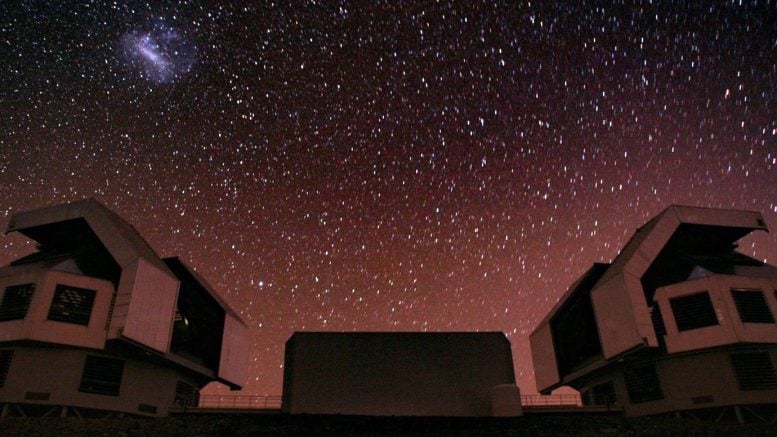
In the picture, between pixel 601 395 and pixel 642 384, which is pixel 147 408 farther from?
pixel 642 384

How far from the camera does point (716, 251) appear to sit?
31141mm

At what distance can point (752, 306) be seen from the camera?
87.6ft

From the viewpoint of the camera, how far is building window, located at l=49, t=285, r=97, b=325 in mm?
26141

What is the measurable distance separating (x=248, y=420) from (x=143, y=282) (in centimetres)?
799

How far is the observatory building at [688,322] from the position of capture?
25.9 m

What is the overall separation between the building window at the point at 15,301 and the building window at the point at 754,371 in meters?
31.3

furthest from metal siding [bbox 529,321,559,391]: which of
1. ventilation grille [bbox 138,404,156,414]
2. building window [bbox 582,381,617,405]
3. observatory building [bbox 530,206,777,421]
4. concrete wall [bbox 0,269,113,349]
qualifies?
concrete wall [bbox 0,269,113,349]

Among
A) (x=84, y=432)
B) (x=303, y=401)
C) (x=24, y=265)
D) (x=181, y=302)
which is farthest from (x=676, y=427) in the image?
(x=24, y=265)

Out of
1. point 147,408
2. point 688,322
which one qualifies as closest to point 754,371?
point 688,322

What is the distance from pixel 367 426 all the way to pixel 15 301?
54.5 feet

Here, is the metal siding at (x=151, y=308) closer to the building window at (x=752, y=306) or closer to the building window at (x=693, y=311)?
the building window at (x=693, y=311)

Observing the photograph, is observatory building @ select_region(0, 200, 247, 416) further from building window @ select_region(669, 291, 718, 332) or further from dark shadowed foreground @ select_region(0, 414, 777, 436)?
building window @ select_region(669, 291, 718, 332)

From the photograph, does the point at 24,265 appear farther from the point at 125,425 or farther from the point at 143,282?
the point at 125,425

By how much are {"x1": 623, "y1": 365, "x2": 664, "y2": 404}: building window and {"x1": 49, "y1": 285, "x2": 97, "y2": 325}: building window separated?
26304 millimetres
